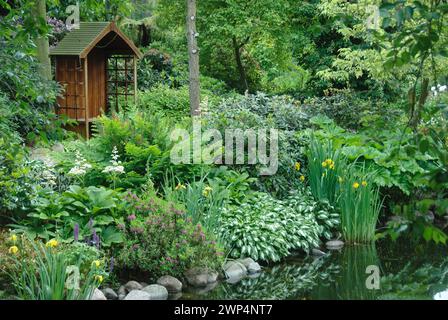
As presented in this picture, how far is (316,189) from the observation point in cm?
795

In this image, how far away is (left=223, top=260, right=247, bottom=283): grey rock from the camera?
6.32m

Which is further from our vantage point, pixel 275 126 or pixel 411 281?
pixel 275 126

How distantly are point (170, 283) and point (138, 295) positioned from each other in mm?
457

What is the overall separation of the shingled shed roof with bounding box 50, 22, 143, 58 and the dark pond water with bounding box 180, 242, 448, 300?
6593mm

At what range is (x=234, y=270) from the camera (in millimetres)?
6383

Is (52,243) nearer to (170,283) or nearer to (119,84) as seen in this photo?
(170,283)

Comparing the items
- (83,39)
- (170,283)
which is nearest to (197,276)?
(170,283)

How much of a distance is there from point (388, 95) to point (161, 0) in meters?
6.15

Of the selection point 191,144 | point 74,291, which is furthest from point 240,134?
point 74,291

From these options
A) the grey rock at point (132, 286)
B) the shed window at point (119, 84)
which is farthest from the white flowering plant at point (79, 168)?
the shed window at point (119, 84)

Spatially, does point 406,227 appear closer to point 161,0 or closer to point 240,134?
point 240,134

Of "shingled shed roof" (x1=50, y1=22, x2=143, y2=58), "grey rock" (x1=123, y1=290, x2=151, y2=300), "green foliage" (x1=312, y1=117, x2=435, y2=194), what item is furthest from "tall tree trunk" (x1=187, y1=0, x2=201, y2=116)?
"grey rock" (x1=123, y1=290, x2=151, y2=300)
